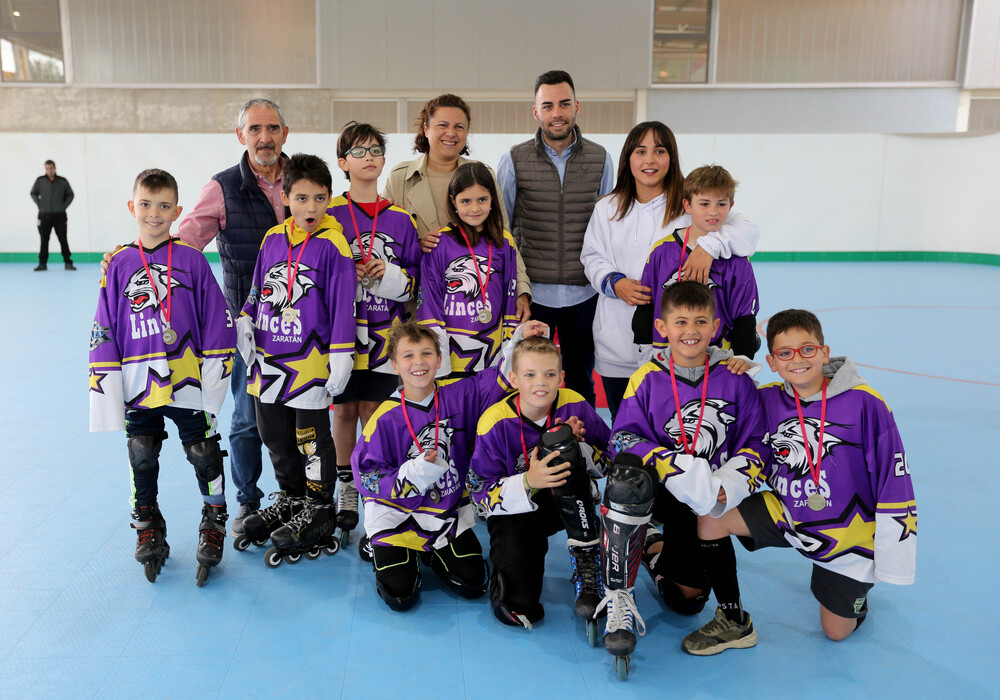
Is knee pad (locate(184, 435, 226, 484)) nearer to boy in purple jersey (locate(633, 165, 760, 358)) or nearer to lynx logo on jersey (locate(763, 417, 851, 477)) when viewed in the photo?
boy in purple jersey (locate(633, 165, 760, 358))

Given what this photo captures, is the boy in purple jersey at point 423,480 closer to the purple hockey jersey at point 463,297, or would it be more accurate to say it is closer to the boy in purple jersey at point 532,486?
the boy in purple jersey at point 532,486

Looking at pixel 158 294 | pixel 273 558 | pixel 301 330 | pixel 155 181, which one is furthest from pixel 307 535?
pixel 155 181

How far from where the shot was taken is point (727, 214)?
97.9 inches

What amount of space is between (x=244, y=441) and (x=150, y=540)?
0.50 meters

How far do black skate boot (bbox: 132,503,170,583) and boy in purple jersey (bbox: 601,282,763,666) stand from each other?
1.46 metres

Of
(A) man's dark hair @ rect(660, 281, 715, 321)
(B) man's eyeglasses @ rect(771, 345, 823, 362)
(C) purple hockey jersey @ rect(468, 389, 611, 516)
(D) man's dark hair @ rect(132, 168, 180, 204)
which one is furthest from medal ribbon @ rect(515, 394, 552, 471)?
(D) man's dark hair @ rect(132, 168, 180, 204)

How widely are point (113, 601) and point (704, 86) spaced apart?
12.6 meters

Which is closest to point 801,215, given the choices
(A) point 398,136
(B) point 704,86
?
(B) point 704,86

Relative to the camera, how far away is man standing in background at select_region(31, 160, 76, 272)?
9734 millimetres

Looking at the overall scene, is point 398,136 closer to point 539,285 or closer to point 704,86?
point 704,86

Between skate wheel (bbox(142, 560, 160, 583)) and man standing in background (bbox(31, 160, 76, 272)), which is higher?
man standing in background (bbox(31, 160, 76, 272))

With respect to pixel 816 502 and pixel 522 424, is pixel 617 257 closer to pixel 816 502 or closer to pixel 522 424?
pixel 522 424

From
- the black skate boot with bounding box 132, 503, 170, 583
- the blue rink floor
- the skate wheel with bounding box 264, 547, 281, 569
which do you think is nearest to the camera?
the blue rink floor

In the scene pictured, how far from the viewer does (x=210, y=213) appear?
2748 mm
